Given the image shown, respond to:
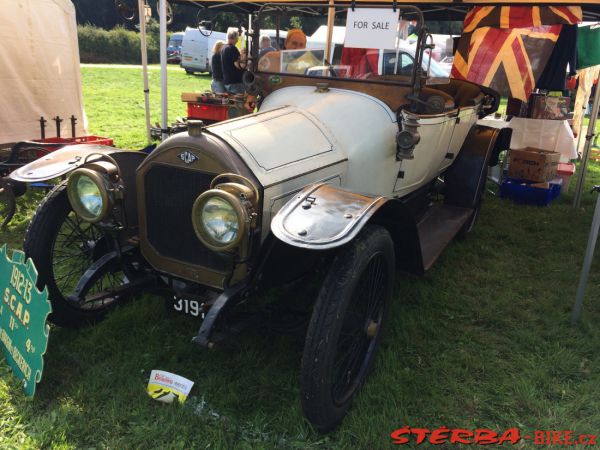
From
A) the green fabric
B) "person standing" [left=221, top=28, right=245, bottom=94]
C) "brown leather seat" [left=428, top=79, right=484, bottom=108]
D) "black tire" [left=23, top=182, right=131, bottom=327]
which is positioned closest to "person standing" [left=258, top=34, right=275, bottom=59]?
"black tire" [left=23, top=182, right=131, bottom=327]

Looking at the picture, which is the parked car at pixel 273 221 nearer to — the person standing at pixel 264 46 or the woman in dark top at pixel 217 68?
the person standing at pixel 264 46

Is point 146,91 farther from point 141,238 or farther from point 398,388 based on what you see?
point 398,388

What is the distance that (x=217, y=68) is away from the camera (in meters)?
8.07

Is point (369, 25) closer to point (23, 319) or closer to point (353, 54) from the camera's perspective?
point (353, 54)

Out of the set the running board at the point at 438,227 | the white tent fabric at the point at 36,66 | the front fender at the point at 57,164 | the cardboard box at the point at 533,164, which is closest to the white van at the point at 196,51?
the white tent fabric at the point at 36,66

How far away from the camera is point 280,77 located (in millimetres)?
3627

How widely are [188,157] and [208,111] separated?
478 centimetres

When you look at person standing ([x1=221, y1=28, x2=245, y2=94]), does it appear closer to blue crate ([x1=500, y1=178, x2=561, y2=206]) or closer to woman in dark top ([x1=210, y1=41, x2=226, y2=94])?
woman in dark top ([x1=210, y1=41, x2=226, y2=94])

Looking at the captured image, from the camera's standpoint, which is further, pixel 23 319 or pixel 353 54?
pixel 353 54

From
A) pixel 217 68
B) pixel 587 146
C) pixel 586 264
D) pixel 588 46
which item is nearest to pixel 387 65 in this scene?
pixel 586 264

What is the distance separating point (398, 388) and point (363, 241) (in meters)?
0.90

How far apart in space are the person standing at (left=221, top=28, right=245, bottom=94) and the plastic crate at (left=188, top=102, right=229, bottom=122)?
663 millimetres

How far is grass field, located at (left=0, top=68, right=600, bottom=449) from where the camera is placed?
A: 2.26 meters

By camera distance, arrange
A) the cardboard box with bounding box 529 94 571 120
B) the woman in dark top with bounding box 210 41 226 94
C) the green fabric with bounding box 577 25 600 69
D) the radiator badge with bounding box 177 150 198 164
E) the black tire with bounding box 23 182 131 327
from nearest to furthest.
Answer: the radiator badge with bounding box 177 150 198 164 → the black tire with bounding box 23 182 131 327 → the green fabric with bounding box 577 25 600 69 → the cardboard box with bounding box 529 94 571 120 → the woman in dark top with bounding box 210 41 226 94
